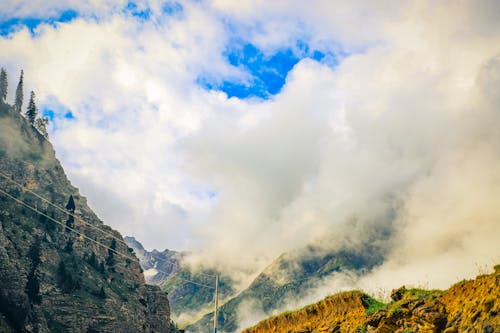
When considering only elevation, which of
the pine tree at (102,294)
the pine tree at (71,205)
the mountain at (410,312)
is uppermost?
the pine tree at (71,205)

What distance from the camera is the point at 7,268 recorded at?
5064 inches

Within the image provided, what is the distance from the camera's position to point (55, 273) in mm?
150625

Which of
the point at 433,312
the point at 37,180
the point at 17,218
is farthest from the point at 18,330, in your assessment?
the point at 433,312

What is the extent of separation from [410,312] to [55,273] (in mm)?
157366

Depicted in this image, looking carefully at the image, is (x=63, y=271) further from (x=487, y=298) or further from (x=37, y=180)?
(x=487, y=298)

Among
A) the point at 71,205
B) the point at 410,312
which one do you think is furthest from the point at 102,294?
the point at 410,312

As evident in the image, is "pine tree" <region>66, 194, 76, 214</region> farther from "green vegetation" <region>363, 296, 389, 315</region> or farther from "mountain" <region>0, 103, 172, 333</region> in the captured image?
"green vegetation" <region>363, 296, 389, 315</region>

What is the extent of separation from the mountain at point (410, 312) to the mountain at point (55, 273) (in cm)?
11774

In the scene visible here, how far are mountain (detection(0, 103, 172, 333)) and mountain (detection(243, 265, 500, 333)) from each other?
118m

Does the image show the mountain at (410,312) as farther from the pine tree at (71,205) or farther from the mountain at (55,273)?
the pine tree at (71,205)

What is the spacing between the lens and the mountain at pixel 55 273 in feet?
424

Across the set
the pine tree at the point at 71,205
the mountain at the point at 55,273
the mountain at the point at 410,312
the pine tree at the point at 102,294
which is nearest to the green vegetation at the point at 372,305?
the mountain at the point at 410,312

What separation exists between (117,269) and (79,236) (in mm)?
22361

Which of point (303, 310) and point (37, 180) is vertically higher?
point (37, 180)
